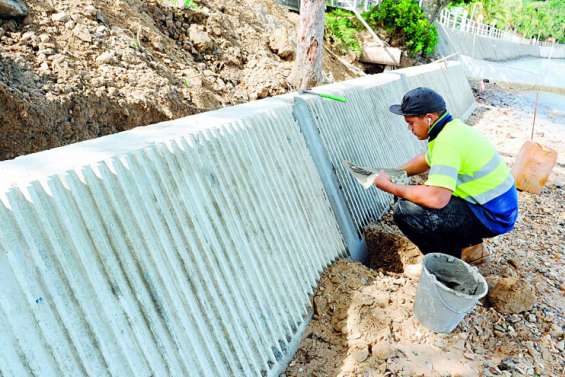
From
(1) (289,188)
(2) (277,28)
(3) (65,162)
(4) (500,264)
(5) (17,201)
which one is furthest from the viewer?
(2) (277,28)

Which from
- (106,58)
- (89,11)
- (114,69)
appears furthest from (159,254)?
(89,11)

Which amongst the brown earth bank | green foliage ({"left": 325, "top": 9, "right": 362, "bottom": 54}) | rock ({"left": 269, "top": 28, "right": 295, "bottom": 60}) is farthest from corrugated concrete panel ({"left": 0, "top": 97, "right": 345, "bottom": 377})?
green foliage ({"left": 325, "top": 9, "right": 362, "bottom": 54})

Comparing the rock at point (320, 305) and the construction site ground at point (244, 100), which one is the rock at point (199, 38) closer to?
the construction site ground at point (244, 100)

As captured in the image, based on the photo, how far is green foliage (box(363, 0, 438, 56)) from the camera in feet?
50.4

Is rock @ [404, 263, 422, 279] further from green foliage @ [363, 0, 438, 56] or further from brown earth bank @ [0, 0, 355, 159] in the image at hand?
green foliage @ [363, 0, 438, 56]

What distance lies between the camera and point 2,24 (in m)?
5.27

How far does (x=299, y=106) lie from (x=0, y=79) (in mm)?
3187

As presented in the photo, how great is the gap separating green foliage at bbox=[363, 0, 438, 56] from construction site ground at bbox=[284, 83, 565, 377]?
12318mm

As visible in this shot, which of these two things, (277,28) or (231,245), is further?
(277,28)

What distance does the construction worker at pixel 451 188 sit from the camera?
11.8ft

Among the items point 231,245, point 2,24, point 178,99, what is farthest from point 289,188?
point 2,24

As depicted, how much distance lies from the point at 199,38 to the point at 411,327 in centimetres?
625

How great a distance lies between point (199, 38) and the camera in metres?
7.78

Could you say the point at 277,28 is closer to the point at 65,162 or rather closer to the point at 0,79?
the point at 0,79
